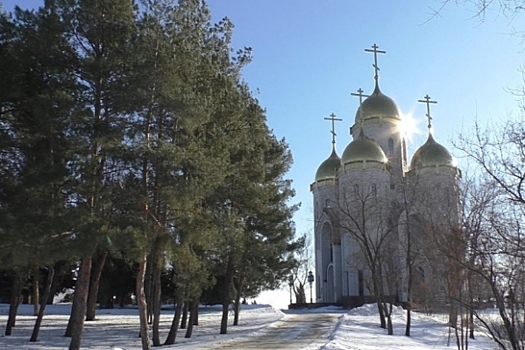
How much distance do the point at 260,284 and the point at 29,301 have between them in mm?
23161

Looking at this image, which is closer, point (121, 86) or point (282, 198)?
point (121, 86)

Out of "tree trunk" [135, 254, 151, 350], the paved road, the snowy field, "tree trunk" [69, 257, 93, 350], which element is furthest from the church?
"tree trunk" [69, 257, 93, 350]

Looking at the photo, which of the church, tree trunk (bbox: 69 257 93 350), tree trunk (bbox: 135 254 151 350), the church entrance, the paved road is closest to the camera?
tree trunk (bbox: 69 257 93 350)

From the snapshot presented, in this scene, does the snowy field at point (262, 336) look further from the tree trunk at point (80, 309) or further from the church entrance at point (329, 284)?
the church entrance at point (329, 284)

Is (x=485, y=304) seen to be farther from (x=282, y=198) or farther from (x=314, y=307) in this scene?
(x=314, y=307)

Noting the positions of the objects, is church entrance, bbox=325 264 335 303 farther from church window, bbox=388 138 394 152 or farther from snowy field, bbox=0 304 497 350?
snowy field, bbox=0 304 497 350

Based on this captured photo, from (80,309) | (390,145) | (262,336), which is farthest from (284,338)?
(390,145)

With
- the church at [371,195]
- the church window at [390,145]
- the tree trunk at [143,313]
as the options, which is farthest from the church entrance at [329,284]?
the tree trunk at [143,313]

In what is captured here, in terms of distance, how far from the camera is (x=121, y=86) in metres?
15.5

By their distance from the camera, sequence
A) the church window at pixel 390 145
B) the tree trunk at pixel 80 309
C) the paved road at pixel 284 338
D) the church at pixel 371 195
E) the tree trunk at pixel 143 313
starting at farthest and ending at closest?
the church window at pixel 390 145
the church at pixel 371 195
the paved road at pixel 284 338
the tree trunk at pixel 143 313
the tree trunk at pixel 80 309

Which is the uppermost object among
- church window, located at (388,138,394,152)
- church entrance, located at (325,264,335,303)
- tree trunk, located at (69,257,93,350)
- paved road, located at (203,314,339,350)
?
church window, located at (388,138,394,152)

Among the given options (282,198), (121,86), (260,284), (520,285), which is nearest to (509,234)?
(520,285)

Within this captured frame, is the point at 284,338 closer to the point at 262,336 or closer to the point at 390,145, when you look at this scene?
the point at 262,336

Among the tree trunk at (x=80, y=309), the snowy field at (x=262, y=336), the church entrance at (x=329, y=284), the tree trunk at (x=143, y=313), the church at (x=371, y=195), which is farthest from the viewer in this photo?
the church entrance at (x=329, y=284)
